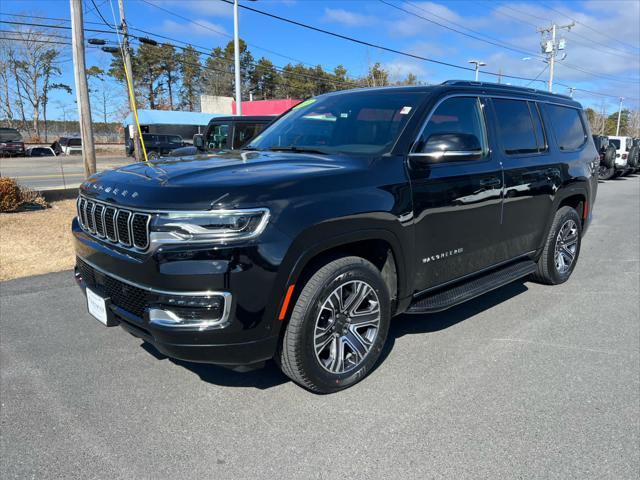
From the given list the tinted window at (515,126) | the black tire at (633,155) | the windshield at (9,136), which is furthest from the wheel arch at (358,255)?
the windshield at (9,136)

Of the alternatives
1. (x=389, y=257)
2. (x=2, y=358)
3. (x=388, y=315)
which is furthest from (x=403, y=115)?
(x=2, y=358)

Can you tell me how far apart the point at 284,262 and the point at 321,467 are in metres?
1.07

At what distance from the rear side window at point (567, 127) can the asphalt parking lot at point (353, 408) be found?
6.29 ft

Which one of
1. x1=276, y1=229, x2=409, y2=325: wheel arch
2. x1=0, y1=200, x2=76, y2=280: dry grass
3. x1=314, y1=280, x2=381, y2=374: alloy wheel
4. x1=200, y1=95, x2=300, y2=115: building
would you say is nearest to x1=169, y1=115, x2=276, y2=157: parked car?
x1=0, y1=200, x2=76, y2=280: dry grass

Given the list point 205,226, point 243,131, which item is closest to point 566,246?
point 205,226

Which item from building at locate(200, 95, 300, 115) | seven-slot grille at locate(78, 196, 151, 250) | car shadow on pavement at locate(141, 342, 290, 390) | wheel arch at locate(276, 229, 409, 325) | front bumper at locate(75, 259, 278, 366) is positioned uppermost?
building at locate(200, 95, 300, 115)

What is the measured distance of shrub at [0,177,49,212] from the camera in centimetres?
882

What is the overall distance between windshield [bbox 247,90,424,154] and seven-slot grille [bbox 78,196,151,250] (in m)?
1.48

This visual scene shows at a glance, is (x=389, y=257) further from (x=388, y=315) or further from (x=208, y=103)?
(x=208, y=103)

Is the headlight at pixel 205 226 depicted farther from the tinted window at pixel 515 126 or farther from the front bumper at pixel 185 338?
the tinted window at pixel 515 126

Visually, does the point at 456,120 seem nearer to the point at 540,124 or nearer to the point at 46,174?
the point at 540,124

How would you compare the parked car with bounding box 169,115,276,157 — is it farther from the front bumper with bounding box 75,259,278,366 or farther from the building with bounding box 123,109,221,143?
A: the building with bounding box 123,109,221,143

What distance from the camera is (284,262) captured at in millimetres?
2623

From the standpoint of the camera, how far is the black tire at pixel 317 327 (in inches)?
112
